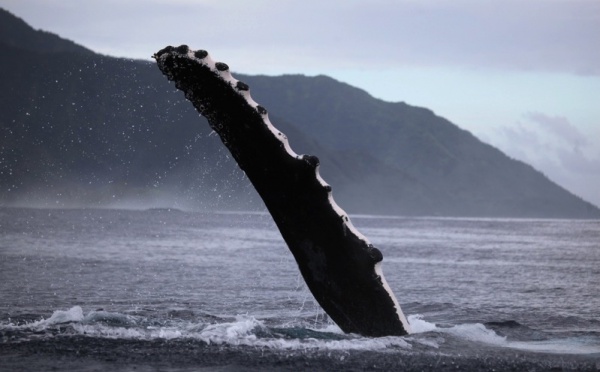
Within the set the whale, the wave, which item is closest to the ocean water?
the wave

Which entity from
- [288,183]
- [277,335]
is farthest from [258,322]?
[288,183]

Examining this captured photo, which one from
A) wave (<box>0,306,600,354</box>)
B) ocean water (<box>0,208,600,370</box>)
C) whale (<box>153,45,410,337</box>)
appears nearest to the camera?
whale (<box>153,45,410,337</box>)

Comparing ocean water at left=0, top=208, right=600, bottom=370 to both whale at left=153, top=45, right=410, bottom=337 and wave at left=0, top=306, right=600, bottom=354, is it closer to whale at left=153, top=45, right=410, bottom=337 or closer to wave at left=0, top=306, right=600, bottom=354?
wave at left=0, top=306, right=600, bottom=354

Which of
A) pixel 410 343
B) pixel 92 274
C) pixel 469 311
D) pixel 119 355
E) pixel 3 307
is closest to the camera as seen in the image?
pixel 119 355

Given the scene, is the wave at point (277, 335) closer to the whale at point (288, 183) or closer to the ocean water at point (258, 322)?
the ocean water at point (258, 322)

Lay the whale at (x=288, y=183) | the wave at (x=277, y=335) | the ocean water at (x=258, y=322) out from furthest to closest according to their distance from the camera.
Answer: the wave at (x=277, y=335) < the ocean water at (x=258, y=322) < the whale at (x=288, y=183)

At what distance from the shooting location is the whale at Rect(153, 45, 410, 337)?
9.62 metres

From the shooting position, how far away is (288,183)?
9789 mm

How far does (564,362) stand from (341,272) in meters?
3.20

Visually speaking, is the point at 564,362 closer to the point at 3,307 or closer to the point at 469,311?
the point at 469,311

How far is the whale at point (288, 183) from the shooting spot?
31.6 ft

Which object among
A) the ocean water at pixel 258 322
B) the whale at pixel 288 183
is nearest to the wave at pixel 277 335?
the ocean water at pixel 258 322

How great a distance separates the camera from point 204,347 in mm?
11414

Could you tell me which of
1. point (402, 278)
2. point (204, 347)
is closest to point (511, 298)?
point (402, 278)
